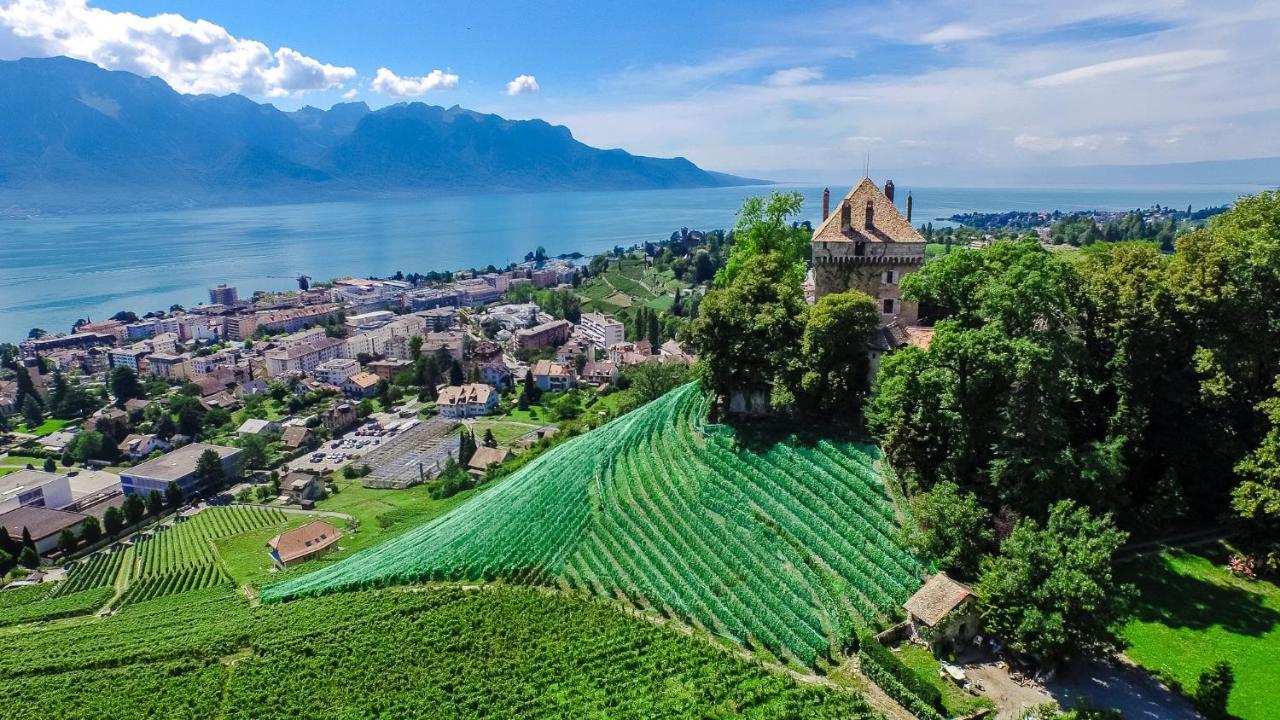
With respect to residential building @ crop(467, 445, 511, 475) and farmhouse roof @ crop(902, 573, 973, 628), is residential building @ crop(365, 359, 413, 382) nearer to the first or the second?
residential building @ crop(467, 445, 511, 475)

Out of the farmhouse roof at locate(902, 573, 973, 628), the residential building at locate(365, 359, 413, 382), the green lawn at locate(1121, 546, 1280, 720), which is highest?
the farmhouse roof at locate(902, 573, 973, 628)

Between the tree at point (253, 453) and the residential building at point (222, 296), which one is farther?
the residential building at point (222, 296)

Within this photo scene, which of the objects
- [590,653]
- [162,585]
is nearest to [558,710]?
[590,653]

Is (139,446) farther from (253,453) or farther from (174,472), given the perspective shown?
(253,453)

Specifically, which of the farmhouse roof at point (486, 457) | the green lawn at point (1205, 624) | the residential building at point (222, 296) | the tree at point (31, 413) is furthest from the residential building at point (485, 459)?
the residential building at point (222, 296)

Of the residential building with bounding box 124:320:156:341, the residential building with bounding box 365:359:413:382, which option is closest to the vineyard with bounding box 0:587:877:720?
the residential building with bounding box 365:359:413:382

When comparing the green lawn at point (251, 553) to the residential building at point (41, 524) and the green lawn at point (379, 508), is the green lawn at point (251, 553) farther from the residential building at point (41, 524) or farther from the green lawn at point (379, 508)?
the residential building at point (41, 524)
